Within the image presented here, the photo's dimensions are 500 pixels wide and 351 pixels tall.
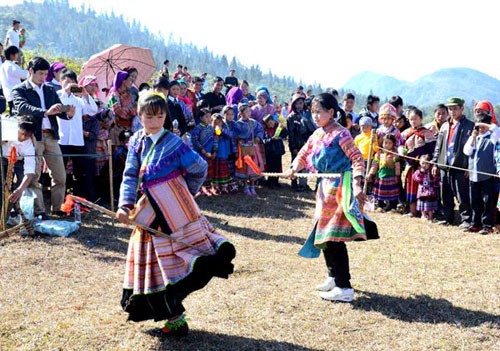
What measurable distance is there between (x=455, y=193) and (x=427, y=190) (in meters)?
0.45

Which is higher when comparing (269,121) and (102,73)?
(102,73)

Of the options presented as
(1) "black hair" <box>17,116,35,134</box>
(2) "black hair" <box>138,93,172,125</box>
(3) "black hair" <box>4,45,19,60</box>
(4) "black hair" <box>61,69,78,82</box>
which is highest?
(3) "black hair" <box>4,45,19,60</box>

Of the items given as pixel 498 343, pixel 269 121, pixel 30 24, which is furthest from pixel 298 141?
pixel 30 24

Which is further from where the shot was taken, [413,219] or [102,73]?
[102,73]

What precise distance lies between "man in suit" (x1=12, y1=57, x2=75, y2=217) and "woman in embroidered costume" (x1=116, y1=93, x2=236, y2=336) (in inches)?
136

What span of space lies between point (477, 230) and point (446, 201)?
2.51 feet

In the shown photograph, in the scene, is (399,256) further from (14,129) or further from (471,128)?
(14,129)

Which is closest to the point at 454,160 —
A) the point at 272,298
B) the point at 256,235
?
the point at 256,235

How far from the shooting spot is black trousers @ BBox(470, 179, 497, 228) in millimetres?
7875

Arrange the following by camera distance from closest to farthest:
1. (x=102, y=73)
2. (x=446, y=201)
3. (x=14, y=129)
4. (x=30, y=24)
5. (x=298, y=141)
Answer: (x=14, y=129), (x=446, y=201), (x=102, y=73), (x=298, y=141), (x=30, y=24)

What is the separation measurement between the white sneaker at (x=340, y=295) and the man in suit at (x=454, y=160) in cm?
422

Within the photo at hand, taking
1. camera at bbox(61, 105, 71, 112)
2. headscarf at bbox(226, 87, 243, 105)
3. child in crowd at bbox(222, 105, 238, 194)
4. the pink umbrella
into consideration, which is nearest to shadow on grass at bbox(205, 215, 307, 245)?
child in crowd at bbox(222, 105, 238, 194)

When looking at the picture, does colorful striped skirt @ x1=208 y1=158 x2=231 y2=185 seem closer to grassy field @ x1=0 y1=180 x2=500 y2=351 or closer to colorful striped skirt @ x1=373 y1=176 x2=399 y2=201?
grassy field @ x1=0 y1=180 x2=500 y2=351

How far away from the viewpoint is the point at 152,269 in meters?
3.59
